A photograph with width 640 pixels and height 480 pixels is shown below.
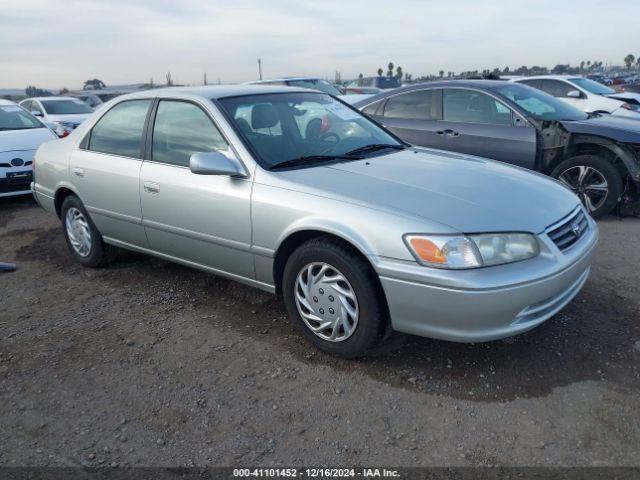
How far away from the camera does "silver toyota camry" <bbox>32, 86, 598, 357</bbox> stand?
2.70 metres

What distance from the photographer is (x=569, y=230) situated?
3107mm

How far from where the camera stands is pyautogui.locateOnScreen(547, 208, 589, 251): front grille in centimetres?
296

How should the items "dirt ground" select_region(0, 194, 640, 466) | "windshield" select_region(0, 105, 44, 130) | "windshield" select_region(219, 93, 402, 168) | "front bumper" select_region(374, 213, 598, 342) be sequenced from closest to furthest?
"dirt ground" select_region(0, 194, 640, 466) < "front bumper" select_region(374, 213, 598, 342) < "windshield" select_region(219, 93, 402, 168) < "windshield" select_region(0, 105, 44, 130)

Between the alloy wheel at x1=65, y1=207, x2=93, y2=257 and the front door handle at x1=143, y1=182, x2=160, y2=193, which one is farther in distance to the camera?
the alloy wheel at x1=65, y1=207, x2=93, y2=257

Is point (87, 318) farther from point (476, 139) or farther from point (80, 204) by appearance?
point (476, 139)

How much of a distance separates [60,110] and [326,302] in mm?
11644

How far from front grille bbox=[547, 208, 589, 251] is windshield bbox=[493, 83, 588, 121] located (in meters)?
3.16

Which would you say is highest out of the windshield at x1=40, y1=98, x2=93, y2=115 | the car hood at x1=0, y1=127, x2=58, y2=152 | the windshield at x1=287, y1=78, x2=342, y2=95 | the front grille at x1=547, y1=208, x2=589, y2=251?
the windshield at x1=287, y1=78, x2=342, y2=95

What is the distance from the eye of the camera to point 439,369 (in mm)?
3037

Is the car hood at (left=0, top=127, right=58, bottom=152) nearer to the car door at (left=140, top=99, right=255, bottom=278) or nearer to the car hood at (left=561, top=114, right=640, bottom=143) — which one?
the car door at (left=140, top=99, right=255, bottom=278)

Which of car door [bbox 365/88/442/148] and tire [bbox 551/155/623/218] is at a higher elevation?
car door [bbox 365/88/442/148]

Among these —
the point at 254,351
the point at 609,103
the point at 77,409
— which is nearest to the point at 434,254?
the point at 254,351

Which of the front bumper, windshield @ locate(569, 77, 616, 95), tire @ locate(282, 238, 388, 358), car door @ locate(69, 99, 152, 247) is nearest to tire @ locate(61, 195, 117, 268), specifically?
car door @ locate(69, 99, 152, 247)

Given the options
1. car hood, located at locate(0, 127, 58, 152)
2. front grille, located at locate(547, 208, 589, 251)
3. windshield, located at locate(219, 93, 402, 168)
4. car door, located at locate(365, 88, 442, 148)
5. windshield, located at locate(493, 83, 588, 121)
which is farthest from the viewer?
car hood, located at locate(0, 127, 58, 152)
